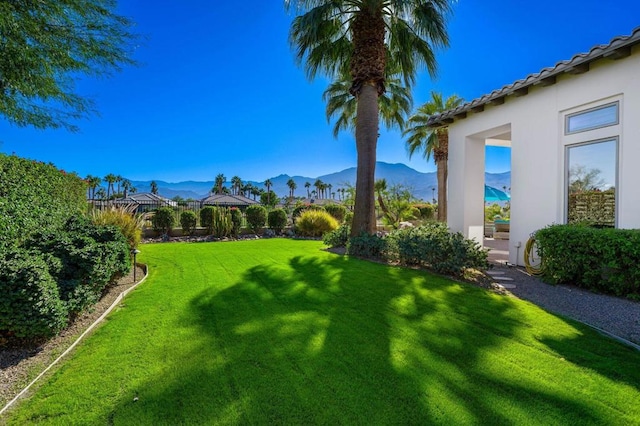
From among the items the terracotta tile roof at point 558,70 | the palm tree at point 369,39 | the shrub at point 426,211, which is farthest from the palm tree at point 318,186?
the terracotta tile roof at point 558,70

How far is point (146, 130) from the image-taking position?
27031 mm

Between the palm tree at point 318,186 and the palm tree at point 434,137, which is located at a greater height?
the palm tree at point 318,186

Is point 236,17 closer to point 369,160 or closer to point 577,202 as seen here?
point 369,160

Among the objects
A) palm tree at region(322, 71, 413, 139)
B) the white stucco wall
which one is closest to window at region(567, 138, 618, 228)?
the white stucco wall

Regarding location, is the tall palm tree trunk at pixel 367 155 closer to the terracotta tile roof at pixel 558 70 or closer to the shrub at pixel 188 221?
the terracotta tile roof at pixel 558 70

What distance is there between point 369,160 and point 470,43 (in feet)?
21.1

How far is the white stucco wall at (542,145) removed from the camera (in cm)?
582

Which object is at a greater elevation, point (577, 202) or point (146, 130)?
point (146, 130)

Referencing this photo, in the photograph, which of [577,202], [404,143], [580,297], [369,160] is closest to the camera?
[580,297]

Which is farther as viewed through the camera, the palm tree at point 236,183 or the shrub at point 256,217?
the palm tree at point 236,183

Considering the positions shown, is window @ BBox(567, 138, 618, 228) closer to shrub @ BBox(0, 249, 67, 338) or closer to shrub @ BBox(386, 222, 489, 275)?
shrub @ BBox(386, 222, 489, 275)

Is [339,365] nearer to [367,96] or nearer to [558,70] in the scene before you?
[558,70]

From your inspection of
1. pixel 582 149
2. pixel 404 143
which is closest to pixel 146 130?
pixel 404 143

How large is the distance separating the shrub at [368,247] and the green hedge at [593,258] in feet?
11.7
